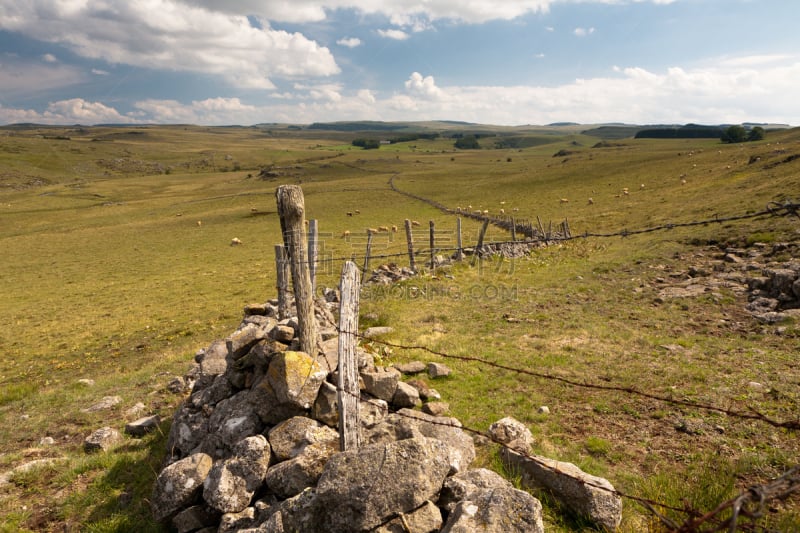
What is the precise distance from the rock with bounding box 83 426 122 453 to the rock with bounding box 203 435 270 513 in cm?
504

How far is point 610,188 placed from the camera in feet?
194

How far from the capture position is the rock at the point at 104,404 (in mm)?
11397

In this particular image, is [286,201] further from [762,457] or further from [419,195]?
[419,195]

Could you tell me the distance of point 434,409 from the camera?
8.76 metres

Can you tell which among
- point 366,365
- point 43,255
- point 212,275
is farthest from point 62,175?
point 366,365

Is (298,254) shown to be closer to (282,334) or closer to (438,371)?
(282,334)

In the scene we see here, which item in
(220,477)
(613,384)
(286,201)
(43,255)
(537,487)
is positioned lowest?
(43,255)

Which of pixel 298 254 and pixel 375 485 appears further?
pixel 298 254

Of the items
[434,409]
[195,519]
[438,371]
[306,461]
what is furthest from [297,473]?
[438,371]

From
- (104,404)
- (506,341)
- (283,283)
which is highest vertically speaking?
(283,283)

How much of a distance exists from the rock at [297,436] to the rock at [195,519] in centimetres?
117

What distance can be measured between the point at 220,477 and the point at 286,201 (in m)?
4.50

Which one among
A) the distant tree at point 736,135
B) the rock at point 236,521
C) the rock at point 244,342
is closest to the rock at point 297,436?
the rock at point 236,521

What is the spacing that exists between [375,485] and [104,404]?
35.6 ft
